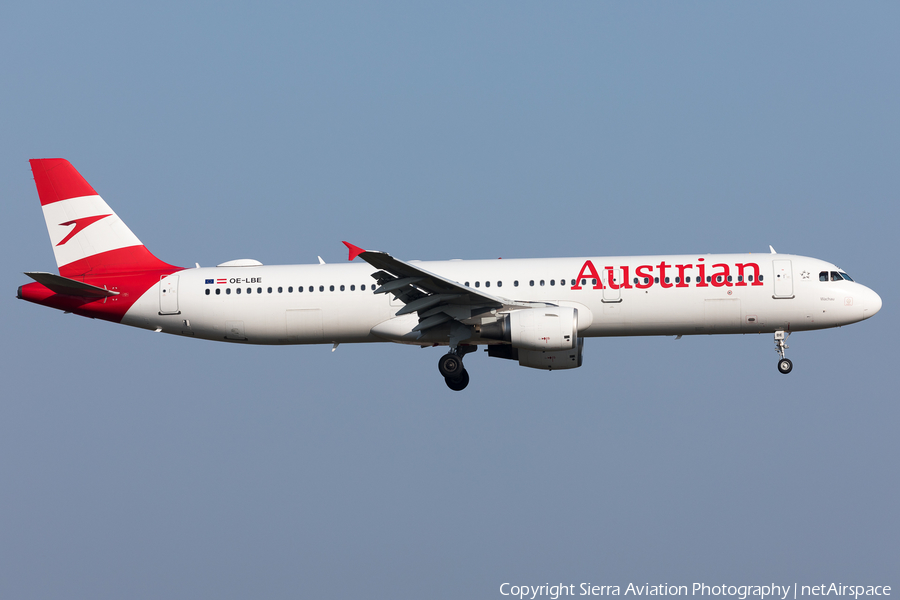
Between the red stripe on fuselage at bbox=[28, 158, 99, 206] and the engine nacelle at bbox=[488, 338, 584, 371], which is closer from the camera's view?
the engine nacelle at bbox=[488, 338, 584, 371]

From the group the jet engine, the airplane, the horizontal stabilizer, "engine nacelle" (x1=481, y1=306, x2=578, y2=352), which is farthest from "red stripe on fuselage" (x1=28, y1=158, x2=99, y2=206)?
"engine nacelle" (x1=481, y1=306, x2=578, y2=352)

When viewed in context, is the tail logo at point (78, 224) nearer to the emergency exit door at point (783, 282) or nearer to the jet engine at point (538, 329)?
the jet engine at point (538, 329)

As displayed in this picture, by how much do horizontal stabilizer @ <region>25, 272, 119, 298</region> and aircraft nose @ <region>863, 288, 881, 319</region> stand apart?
25040mm

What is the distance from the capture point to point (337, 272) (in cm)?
3128

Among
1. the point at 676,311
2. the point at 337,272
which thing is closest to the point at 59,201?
the point at 337,272

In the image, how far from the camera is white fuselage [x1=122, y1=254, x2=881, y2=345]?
29781 mm

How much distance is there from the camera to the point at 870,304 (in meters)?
30.1

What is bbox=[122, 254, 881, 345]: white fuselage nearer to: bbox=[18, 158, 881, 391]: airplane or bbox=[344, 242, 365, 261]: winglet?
bbox=[18, 158, 881, 391]: airplane

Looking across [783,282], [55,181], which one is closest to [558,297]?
[783,282]

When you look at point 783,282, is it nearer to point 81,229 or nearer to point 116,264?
point 116,264

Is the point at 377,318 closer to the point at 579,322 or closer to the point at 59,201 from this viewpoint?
the point at 579,322

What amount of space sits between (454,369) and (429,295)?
306 cm

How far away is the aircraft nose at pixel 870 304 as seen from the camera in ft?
98.5

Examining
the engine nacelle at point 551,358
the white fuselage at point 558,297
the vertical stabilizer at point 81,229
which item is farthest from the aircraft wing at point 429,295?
the vertical stabilizer at point 81,229
